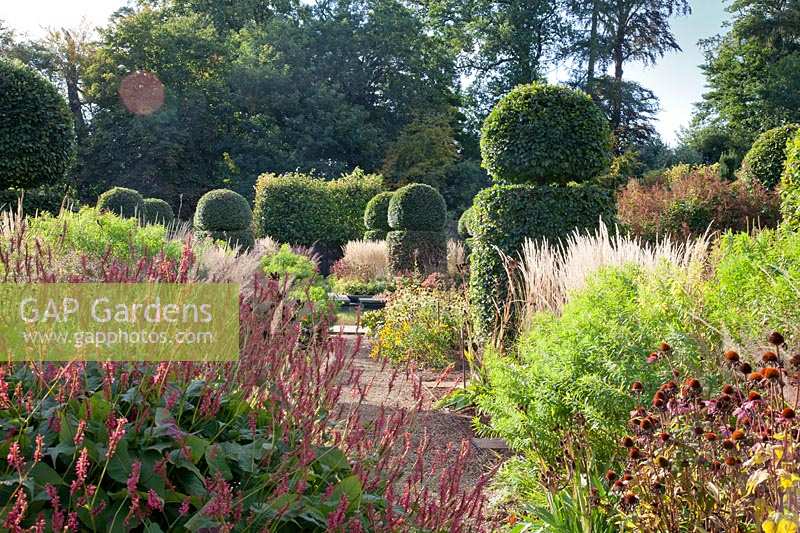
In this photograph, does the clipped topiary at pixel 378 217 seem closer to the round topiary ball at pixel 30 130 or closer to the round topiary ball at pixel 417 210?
the round topiary ball at pixel 417 210

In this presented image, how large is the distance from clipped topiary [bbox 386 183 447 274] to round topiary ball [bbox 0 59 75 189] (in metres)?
7.73

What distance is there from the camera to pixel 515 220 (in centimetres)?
652

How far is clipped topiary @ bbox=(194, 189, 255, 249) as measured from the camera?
1563 centimetres

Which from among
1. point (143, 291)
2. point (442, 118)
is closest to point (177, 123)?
point (442, 118)

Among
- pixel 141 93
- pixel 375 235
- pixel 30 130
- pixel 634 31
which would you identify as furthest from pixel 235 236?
pixel 634 31

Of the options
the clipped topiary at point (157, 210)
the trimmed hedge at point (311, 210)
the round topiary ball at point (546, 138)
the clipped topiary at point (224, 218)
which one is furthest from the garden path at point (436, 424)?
the trimmed hedge at point (311, 210)

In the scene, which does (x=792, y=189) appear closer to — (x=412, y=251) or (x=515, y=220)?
(x=515, y=220)

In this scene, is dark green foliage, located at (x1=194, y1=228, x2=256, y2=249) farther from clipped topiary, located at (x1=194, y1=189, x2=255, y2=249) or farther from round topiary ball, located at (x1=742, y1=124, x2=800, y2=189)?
round topiary ball, located at (x1=742, y1=124, x2=800, y2=189)

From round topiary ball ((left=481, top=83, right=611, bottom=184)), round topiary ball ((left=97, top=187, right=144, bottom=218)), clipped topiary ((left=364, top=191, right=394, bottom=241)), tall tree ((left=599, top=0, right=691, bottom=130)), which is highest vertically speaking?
tall tree ((left=599, top=0, right=691, bottom=130))

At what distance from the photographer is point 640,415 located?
2.53 m

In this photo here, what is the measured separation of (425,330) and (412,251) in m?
8.24

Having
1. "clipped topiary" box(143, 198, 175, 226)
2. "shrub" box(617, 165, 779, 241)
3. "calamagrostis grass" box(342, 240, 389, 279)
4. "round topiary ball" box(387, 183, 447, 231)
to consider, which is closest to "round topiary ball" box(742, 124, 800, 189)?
"shrub" box(617, 165, 779, 241)

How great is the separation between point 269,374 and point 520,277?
14.7 feet

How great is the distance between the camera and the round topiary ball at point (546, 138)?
675 centimetres
